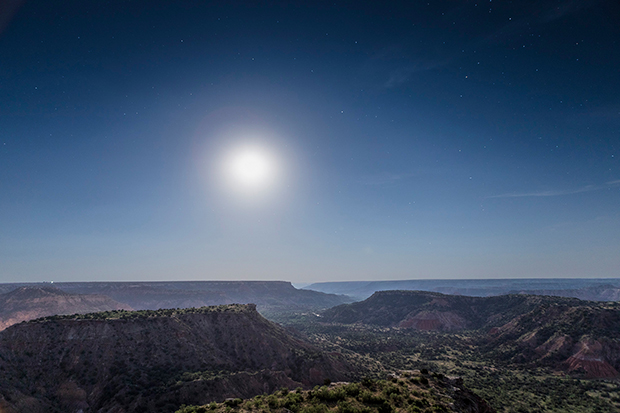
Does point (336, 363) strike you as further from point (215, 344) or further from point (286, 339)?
point (215, 344)

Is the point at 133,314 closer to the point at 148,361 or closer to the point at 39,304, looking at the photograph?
the point at 148,361

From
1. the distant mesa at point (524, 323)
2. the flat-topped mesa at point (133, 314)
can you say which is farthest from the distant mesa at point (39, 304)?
the distant mesa at point (524, 323)

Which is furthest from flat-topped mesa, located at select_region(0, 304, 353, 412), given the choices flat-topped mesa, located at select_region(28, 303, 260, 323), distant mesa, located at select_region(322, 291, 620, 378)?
distant mesa, located at select_region(322, 291, 620, 378)

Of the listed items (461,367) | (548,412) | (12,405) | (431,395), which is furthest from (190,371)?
(461,367)

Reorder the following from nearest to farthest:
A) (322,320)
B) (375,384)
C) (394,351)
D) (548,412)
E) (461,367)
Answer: (375,384), (548,412), (461,367), (394,351), (322,320)

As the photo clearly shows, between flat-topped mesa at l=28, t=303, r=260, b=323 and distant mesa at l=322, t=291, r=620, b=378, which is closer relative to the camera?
flat-topped mesa at l=28, t=303, r=260, b=323

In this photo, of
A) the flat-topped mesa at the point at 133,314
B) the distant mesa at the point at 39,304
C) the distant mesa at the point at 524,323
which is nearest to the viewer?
the flat-topped mesa at the point at 133,314

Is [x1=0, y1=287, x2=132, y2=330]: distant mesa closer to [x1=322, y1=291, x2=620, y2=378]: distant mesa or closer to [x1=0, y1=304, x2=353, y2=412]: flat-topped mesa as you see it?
[x1=0, y1=304, x2=353, y2=412]: flat-topped mesa

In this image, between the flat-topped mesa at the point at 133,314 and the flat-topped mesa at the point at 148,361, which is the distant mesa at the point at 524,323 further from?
the flat-topped mesa at the point at 133,314
